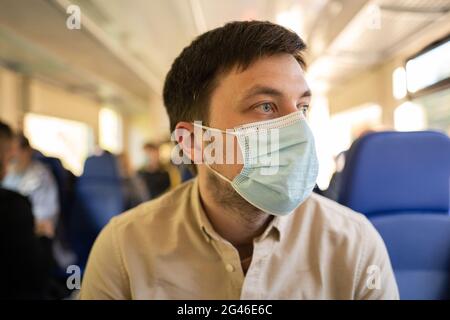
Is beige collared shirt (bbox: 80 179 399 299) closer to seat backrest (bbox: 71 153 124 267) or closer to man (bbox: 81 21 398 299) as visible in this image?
man (bbox: 81 21 398 299)

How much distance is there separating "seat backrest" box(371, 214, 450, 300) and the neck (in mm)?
375

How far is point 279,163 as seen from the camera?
2.66ft

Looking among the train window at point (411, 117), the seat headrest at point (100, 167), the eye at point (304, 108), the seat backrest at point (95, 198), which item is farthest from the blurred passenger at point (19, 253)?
the train window at point (411, 117)

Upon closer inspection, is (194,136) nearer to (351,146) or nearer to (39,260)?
(351,146)

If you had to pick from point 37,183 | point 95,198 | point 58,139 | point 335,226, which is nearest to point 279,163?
point 335,226

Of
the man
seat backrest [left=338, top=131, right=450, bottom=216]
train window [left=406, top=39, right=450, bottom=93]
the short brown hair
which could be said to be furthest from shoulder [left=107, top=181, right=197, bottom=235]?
train window [left=406, top=39, right=450, bottom=93]

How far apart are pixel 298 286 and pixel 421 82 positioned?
0.67 m

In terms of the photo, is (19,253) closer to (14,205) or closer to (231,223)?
(14,205)

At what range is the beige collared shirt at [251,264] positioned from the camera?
860 millimetres

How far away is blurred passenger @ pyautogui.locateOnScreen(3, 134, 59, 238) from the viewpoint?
227cm

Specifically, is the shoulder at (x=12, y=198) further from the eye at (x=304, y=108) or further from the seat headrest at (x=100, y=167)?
the eye at (x=304, y=108)

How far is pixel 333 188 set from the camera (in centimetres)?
112

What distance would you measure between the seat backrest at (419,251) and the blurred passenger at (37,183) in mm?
2059

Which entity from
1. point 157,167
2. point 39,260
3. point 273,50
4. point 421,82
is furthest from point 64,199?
point 421,82
